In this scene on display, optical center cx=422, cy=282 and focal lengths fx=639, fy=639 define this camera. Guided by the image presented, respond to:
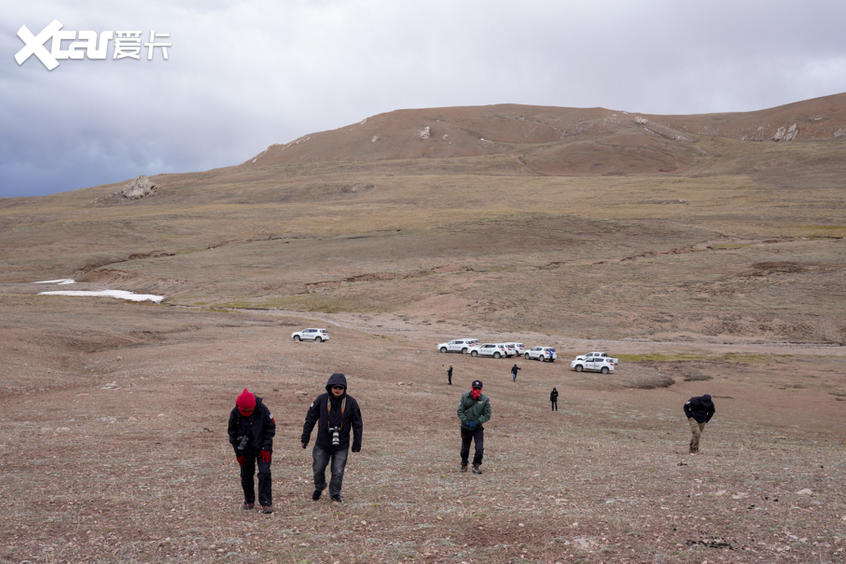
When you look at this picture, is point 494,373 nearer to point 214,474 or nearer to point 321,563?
point 214,474

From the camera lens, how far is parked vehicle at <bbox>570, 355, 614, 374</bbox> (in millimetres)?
44281

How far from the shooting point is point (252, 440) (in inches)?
400

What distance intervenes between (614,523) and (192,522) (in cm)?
631

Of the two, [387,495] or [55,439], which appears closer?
[387,495]

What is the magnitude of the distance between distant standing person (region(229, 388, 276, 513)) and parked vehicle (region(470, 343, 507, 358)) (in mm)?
40197

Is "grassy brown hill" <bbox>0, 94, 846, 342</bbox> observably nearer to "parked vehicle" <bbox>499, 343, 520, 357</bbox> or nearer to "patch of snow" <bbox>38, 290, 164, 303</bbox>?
"patch of snow" <bbox>38, 290, 164, 303</bbox>

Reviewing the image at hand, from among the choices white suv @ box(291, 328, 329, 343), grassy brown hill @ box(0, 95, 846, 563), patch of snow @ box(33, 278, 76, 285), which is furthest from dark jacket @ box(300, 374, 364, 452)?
patch of snow @ box(33, 278, 76, 285)

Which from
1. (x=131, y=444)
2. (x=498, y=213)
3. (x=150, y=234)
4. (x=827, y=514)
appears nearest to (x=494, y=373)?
(x=131, y=444)

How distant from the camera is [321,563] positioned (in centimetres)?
812

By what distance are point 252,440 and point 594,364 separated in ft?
124

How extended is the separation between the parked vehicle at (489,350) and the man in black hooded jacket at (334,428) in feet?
130

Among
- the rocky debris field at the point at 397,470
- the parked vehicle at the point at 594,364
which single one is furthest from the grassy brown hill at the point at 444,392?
the parked vehicle at the point at 594,364

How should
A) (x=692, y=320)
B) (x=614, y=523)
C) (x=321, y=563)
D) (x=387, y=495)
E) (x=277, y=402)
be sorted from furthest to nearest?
(x=692, y=320)
(x=277, y=402)
(x=387, y=495)
(x=614, y=523)
(x=321, y=563)

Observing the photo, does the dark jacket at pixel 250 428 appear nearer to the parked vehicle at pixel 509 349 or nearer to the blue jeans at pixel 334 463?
the blue jeans at pixel 334 463
